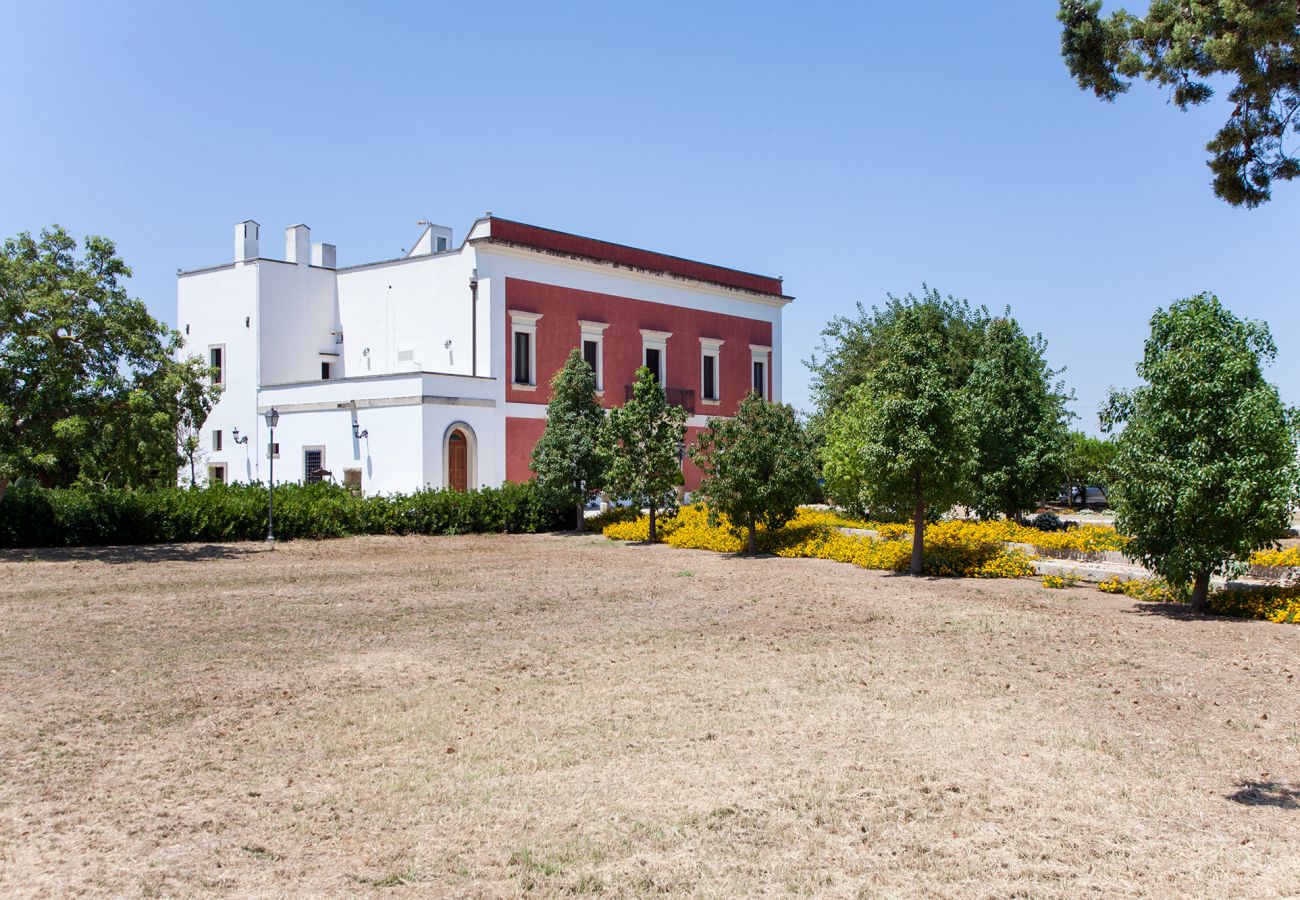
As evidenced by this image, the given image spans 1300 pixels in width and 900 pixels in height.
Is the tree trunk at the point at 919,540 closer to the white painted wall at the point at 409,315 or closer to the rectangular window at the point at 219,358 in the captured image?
the white painted wall at the point at 409,315

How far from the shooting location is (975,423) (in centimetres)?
2086

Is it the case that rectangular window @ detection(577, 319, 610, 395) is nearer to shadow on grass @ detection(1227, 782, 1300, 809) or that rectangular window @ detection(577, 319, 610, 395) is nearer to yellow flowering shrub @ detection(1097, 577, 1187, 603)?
yellow flowering shrub @ detection(1097, 577, 1187, 603)

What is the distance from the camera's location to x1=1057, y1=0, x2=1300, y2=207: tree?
16.4ft

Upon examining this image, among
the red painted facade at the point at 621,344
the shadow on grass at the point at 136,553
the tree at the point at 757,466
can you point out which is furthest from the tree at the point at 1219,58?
the red painted facade at the point at 621,344

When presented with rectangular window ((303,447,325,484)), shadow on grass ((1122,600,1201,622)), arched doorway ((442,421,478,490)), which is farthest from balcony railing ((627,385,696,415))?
shadow on grass ((1122,600,1201,622))

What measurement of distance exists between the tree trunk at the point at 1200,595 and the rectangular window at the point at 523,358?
903 inches

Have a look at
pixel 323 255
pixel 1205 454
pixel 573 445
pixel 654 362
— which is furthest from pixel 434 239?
pixel 1205 454

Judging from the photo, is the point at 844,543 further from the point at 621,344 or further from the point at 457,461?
the point at 621,344

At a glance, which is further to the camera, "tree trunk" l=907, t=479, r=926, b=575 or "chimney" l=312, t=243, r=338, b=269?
"chimney" l=312, t=243, r=338, b=269

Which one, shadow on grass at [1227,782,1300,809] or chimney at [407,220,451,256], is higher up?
chimney at [407,220,451,256]

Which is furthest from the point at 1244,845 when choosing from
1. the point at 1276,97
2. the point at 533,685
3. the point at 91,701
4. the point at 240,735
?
the point at 91,701

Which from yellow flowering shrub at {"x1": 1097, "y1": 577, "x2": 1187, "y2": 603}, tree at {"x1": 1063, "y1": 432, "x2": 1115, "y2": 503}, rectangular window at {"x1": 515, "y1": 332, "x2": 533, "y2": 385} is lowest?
yellow flowering shrub at {"x1": 1097, "y1": 577, "x2": 1187, "y2": 603}

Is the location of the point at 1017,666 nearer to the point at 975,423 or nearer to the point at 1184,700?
the point at 1184,700

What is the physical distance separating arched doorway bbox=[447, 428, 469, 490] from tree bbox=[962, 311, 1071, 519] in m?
15.6
